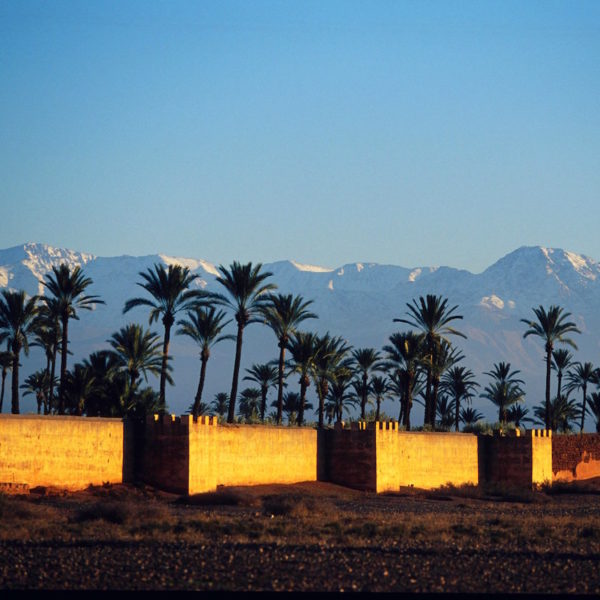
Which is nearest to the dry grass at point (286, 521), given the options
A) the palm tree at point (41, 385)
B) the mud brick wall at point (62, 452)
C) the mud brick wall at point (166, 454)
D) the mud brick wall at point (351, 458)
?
the mud brick wall at point (62, 452)

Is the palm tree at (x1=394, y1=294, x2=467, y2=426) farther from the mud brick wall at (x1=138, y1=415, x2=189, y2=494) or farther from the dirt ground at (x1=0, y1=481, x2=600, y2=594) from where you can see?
the dirt ground at (x1=0, y1=481, x2=600, y2=594)

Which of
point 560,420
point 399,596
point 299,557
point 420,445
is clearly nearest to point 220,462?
point 420,445

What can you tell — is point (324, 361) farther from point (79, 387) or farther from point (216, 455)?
point (216, 455)

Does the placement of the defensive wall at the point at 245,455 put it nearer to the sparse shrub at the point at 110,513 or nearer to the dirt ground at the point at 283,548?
the dirt ground at the point at 283,548

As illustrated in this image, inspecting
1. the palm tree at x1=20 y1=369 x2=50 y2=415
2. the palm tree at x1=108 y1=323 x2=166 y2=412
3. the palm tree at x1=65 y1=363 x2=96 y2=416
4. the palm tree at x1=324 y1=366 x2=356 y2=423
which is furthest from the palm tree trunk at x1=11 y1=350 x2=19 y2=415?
the palm tree at x1=324 y1=366 x2=356 y2=423

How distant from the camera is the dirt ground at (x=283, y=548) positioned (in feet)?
53.4

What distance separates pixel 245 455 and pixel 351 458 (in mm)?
5810

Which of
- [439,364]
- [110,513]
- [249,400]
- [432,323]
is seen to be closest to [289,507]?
[110,513]

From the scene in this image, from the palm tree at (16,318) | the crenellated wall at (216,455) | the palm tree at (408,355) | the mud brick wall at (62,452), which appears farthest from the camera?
the palm tree at (408,355)

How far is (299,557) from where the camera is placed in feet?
61.6

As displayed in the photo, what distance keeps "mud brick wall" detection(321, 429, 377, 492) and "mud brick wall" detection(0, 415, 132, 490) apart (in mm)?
10177

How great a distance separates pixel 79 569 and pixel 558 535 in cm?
1149

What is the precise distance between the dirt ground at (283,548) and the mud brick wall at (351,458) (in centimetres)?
984

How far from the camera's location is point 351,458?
43.5m
